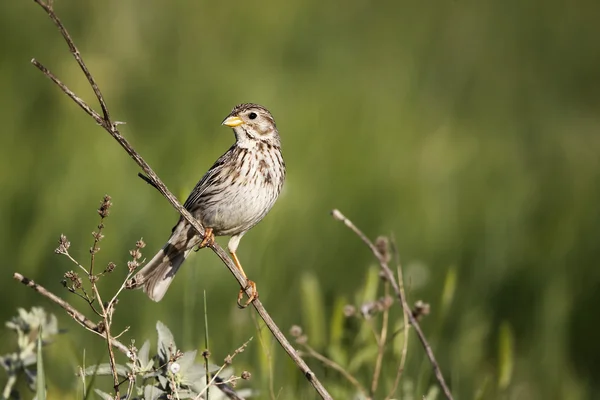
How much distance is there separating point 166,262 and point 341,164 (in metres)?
3.88

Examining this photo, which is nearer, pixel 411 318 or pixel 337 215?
pixel 337 215

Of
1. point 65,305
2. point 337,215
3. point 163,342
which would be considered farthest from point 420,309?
point 65,305

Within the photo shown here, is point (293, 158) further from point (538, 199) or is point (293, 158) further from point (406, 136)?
point (538, 199)

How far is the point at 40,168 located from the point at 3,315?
170 centimetres

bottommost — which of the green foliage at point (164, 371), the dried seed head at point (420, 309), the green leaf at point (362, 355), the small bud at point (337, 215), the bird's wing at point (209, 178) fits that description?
the green leaf at point (362, 355)

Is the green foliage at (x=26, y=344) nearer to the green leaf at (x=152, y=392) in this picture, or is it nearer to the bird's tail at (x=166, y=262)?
the green leaf at (x=152, y=392)

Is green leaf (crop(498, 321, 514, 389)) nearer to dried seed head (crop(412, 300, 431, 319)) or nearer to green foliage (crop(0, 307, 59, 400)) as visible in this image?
dried seed head (crop(412, 300, 431, 319))

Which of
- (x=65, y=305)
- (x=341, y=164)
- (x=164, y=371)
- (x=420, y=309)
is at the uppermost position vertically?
(x=65, y=305)

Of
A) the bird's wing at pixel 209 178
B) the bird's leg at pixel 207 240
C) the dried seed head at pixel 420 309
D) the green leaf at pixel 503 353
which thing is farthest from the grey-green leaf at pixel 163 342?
the bird's wing at pixel 209 178

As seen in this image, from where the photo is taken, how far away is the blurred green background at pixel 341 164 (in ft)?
19.7

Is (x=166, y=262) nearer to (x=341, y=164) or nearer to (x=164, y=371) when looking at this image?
(x=164, y=371)

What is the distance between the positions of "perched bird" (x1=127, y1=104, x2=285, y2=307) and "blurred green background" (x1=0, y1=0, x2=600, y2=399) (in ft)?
0.54

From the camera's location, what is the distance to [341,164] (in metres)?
8.66

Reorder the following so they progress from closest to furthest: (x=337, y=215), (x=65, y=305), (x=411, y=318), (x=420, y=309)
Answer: (x=65, y=305)
(x=337, y=215)
(x=411, y=318)
(x=420, y=309)
